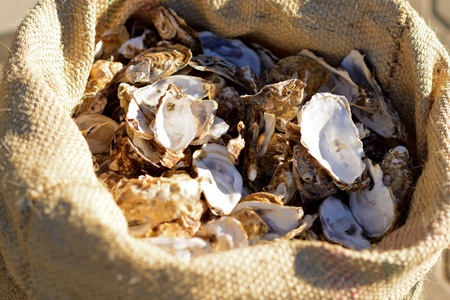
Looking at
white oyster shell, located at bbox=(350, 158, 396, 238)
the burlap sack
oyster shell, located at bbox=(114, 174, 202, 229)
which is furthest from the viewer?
white oyster shell, located at bbox=(350, 158, 396, 238)

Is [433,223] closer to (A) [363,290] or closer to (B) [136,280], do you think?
(A) [363,290]

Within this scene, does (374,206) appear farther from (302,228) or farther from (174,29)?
(174,29)

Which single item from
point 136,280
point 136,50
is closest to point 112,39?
point 136,50

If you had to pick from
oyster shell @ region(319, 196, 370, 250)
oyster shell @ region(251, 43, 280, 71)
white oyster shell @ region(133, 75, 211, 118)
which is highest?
oyster shell @ region(251, 43, 280, 71)

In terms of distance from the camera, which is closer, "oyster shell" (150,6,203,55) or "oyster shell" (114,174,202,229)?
"oyster shell" (114,174,202,229)

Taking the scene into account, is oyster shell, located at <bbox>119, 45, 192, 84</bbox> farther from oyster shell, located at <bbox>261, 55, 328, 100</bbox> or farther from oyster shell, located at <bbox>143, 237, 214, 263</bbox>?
oyster shell, located at <bbox>143, 237, 214, 263</bbox>

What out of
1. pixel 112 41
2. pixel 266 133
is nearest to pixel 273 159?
pixel 266 133

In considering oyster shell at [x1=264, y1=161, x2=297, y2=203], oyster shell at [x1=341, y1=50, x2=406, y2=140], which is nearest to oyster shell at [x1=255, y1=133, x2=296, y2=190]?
oyster shell at [x1=264, y1=161, x2=297, y2=203]

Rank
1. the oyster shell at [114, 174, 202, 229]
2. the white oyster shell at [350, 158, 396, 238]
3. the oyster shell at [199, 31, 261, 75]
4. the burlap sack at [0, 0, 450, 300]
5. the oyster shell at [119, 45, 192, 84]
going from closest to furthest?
the burlap sack at [0, 0, 450, 300], the oyster shell at [114, 174, 202, 229], the white oyster shell at [350, 158, 396, 238], the oyster shell at [119, 45, 192, 84], the oyster shell at [199, 31, 261, 75]
